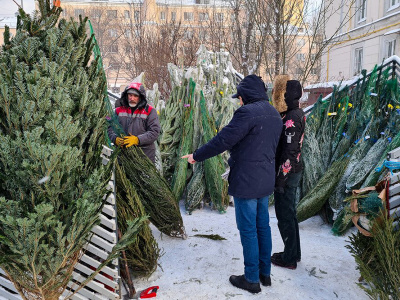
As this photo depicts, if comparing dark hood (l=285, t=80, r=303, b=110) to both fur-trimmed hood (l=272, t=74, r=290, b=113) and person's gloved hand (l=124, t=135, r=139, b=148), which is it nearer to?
fur-trimmed hood (l=272, t=74, r=290, b=113)

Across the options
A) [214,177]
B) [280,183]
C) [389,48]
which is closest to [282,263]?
[280,183]

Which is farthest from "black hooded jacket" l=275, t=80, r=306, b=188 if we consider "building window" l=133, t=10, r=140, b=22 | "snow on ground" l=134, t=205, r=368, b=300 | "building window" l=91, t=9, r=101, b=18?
"building window" l=91, t=9, r=101, b=18

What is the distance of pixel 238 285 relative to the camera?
2.78 metres

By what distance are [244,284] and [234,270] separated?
1.16ft

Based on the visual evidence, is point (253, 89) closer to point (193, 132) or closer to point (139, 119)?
point (139, 119)

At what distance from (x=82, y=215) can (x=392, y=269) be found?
6.49 ft

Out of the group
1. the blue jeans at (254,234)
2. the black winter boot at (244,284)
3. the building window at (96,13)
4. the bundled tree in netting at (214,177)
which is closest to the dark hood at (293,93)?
the blue jeans at (254,234)

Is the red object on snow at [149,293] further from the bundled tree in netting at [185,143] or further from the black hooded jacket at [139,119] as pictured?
the bundled tree in netting at [185,143]

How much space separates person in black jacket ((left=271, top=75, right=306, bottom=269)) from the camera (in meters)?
2.95

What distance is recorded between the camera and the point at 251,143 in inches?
102

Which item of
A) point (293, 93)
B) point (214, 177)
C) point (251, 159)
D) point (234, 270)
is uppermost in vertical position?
point (293, 93)

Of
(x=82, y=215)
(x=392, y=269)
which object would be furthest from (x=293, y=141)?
(x=82, y=215)

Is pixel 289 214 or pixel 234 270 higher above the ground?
pixel 289 214

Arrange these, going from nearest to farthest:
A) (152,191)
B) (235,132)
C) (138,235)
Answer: (235,132) → (138,235) → (152,191)
